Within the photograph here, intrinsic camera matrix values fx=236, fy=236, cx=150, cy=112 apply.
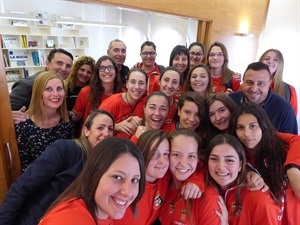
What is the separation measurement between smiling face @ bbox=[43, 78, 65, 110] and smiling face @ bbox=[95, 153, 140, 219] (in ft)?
3.78

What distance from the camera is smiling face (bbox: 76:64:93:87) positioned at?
2713 mm

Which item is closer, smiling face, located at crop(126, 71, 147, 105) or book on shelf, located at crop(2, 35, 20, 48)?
smiling face, located at crop(126, 71, 147, 105)

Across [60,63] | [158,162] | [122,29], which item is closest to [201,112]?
[158,162]

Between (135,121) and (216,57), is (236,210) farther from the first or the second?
(216,57)

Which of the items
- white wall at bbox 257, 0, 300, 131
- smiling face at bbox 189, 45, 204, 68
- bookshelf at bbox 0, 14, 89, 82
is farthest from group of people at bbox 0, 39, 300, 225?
bookshelf at bbox 0, 14, 89, 82

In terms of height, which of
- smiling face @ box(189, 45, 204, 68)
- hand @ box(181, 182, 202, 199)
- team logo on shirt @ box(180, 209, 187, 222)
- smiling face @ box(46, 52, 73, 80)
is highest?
smiling face @ box(189, 45, 204, 68)

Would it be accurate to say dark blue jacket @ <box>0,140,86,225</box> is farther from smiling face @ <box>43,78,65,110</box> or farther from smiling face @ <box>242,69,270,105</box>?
smiling face @ <box>242,69,270,105</box>

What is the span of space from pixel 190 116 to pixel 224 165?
58 cm

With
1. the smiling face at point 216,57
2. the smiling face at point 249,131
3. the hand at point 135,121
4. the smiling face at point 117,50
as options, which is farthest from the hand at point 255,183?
the smiling face at point 117,50

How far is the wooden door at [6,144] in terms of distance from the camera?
1.73 metres

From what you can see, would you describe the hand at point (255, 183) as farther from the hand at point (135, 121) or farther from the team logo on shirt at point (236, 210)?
the hand at point (135, 121)

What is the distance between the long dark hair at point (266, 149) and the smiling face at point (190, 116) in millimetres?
300

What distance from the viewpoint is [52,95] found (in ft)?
6.33

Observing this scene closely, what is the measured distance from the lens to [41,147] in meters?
1.90
